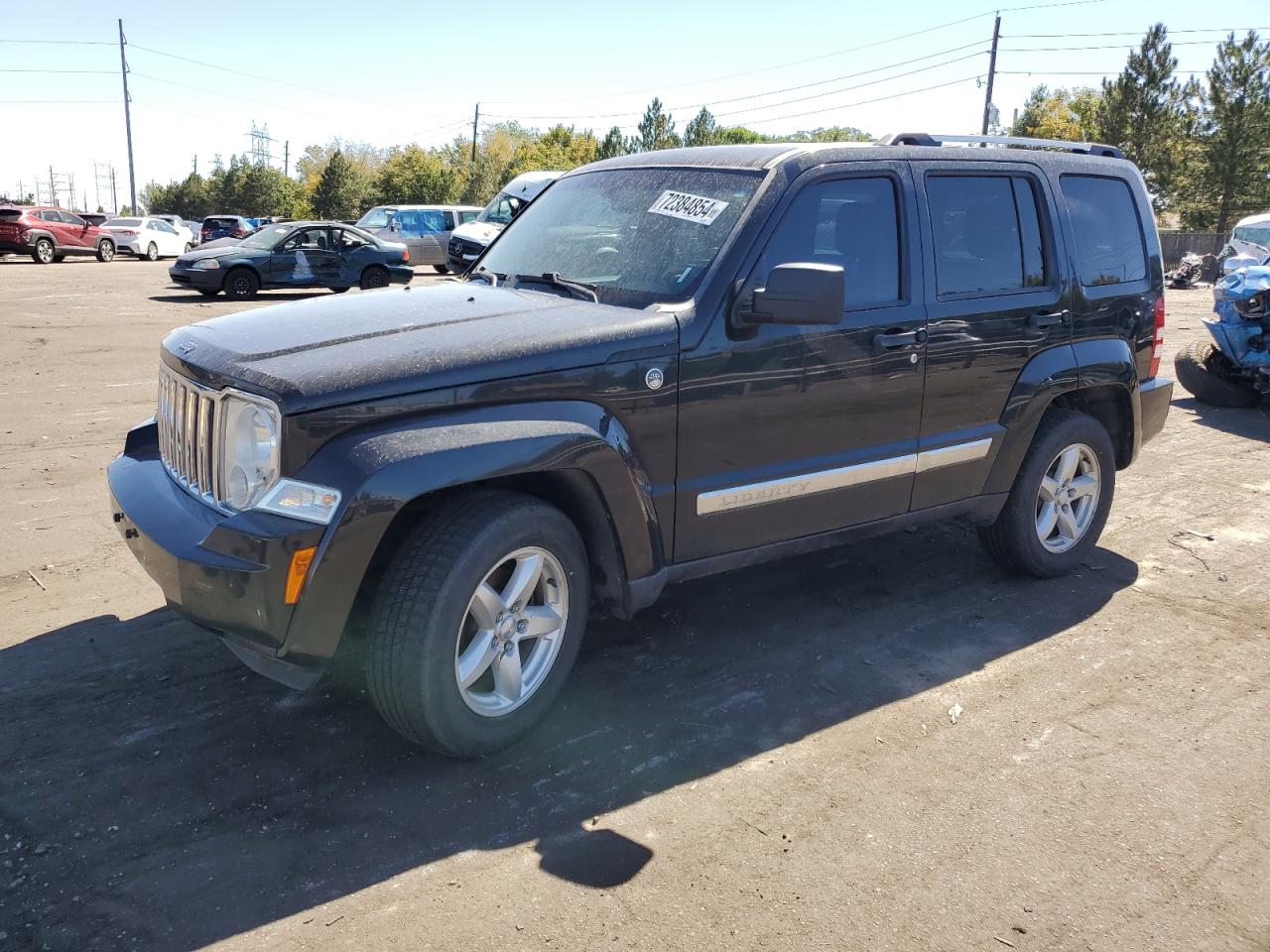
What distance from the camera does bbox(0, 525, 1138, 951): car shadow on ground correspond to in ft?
9.27

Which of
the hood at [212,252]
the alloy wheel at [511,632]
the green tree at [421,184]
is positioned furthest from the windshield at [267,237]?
the green tree at [421,184]

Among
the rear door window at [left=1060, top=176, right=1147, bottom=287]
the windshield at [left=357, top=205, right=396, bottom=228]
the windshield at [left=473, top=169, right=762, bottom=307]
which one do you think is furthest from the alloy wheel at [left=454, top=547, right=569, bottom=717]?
the windshield at [left=357, top=205, right=396, bottom=228]

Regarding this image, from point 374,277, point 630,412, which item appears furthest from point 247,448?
point 374,277

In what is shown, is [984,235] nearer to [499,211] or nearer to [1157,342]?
[1157,342]

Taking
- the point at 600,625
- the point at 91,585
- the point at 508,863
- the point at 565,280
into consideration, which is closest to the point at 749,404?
the point at 565,280

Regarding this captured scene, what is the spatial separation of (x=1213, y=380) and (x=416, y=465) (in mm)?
9980

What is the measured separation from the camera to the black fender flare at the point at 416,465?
9.89 feet

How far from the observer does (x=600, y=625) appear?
464 cm

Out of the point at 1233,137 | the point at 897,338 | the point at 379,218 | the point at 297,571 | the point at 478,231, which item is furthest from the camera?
the point at 1233,137

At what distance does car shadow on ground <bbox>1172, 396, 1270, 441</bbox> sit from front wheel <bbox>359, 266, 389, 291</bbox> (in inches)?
597

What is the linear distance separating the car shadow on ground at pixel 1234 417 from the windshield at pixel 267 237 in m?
15.7

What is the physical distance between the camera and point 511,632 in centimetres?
347

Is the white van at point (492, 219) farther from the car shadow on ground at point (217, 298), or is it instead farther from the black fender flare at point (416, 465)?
the black fender flare at point (416, 465)

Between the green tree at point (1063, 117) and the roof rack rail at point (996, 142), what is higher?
the green tree at point (1063, 117)
